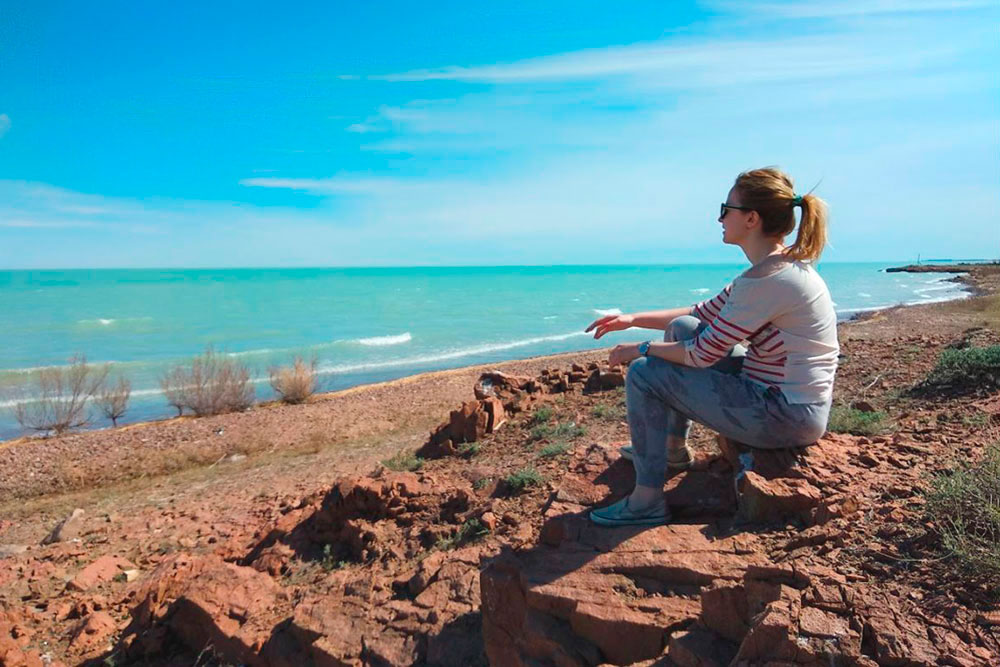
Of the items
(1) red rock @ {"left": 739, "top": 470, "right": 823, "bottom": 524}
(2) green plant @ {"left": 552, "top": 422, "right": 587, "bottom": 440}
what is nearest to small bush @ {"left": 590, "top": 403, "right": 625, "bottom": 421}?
(2) green plant @ {"left": 552, "top": 422, "right": 587, "bottom": 440}

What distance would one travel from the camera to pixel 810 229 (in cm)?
296

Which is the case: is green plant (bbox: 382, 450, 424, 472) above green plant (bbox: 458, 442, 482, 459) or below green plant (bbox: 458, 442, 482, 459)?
below

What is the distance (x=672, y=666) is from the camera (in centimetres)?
250

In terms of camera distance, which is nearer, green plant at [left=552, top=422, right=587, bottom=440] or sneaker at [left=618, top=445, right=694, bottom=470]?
sneaker at [left=618, top=445, right=694, bottom=470]

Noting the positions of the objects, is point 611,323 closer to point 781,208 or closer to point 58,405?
point 781,208

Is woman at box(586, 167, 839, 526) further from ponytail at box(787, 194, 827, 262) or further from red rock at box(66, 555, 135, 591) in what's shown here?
red rock at box(66, 555, 135, 591)

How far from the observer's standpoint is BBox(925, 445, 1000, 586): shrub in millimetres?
2273

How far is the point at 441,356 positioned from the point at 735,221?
2535cm

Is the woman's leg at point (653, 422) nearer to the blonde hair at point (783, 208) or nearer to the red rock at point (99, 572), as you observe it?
the blonde hair at point (783, 208)

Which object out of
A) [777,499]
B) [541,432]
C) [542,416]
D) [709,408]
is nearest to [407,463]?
[541,432]

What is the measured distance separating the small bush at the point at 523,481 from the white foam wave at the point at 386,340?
27162 millimetres

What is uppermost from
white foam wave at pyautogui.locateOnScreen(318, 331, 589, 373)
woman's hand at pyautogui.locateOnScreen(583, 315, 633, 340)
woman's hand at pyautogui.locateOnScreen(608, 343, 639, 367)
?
woman's hand at pyautogui.locateOnScreen(583, 315, 633, 340)

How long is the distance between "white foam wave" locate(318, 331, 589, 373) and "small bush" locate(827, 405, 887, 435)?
2196 cm

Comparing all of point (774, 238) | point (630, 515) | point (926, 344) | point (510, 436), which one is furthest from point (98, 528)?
point (926, 344)
